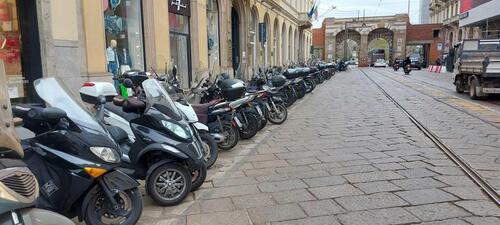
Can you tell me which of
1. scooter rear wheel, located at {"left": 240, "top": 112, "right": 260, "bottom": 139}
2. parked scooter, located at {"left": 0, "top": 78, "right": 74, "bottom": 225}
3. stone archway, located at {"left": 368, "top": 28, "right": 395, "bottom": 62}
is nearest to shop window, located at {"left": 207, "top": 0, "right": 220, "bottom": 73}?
scooter rear wheel, located at {"left": 240, "top": 112, "right": 260, "bottom": 139}

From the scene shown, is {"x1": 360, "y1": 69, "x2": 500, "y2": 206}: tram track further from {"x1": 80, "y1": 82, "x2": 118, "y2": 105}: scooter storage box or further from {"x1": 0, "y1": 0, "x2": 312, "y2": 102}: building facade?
{"x1": 0, "y1": 0, "x2": 312, "y2": 102}: building facade

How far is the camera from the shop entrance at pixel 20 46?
261 inches

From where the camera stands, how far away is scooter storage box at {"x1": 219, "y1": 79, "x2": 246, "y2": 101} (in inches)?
262

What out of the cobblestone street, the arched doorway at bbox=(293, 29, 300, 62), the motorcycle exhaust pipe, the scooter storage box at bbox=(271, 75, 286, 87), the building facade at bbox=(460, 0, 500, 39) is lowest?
the cobblestone street

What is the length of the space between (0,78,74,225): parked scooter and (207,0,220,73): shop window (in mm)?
12607

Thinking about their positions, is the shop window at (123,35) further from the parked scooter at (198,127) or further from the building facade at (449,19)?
the building facade at (449,19)

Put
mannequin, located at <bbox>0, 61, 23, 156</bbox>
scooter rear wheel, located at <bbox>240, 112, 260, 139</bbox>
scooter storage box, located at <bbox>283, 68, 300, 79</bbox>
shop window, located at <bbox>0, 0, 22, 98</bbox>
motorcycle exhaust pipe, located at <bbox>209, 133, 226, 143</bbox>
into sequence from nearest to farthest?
mannequin, located at <bbox>0, 61, 23, 156</bbox>
motorcycle exhaust pipe, located at <bbox>209, 133, 226, 143</bbox>
shop window, located at <bbox>0, 0, 22, 98</bbox>
scooter rear wheel, located at <bbox>240, 112, 260, 139</bbox>
scooter storage box, located at <bbox>283, 68, 300, 79</bbox>

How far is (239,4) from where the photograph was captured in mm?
18812

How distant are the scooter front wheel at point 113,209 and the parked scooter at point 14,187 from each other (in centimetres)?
91

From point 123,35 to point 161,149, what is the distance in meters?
6.66

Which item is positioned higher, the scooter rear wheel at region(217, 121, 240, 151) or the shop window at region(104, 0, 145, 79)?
the shop window at region(104, 0, 145, 79)

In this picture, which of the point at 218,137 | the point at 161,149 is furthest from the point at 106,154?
the point at 218,137

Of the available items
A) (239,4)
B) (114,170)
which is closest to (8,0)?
(114,170)

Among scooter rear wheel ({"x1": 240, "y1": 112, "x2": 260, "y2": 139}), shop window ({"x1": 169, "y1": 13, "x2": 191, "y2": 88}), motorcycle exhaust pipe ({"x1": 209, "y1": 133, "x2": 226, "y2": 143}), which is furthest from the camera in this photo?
shop window ({"x1": 169, "y1": 13, "x2": 191, "y2": 88})
